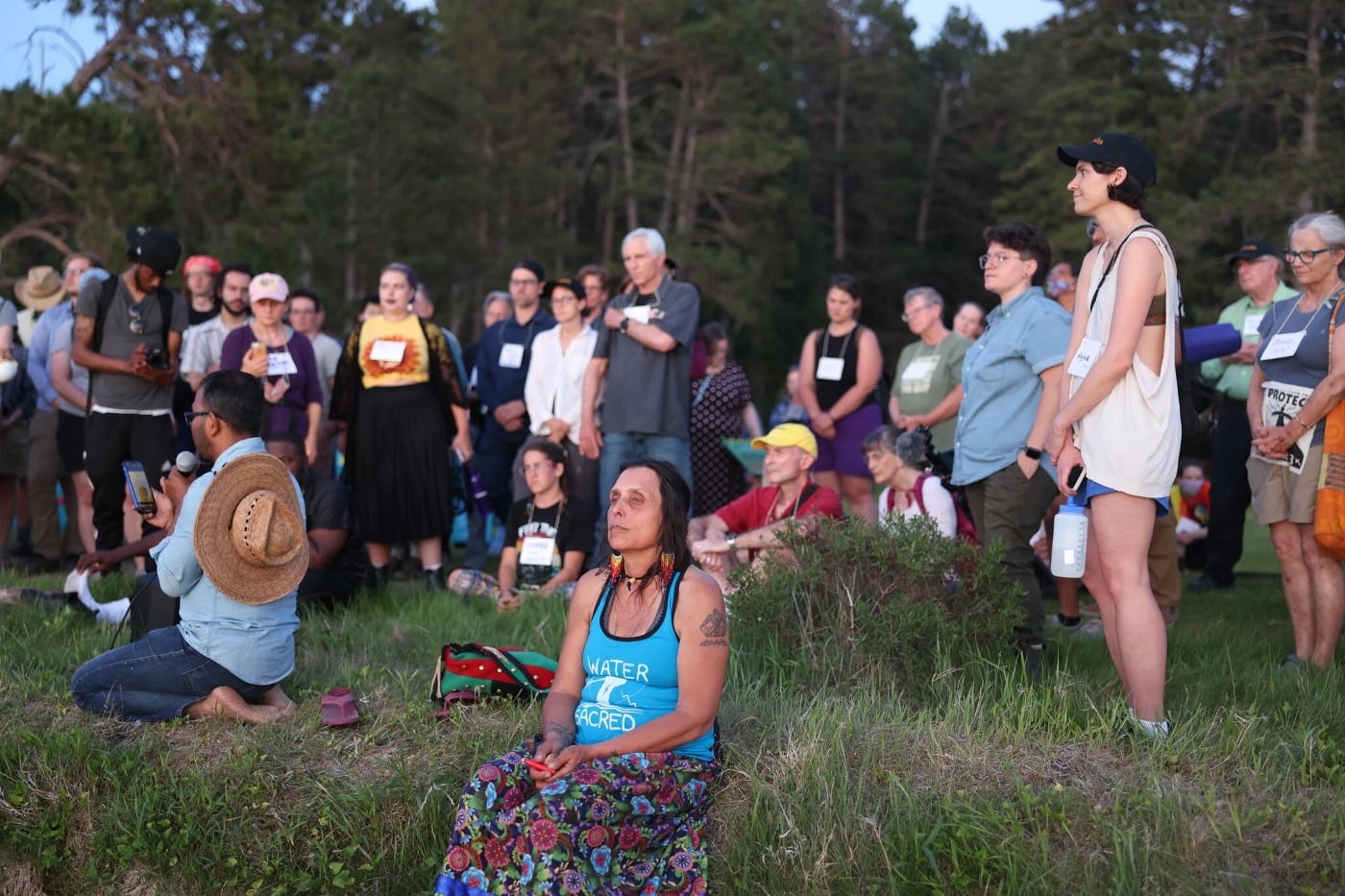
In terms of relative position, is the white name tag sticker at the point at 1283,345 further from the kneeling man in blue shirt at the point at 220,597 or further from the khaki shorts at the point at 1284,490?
the kneeling man in blue shirt at the point at 220,597

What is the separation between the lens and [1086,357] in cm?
476

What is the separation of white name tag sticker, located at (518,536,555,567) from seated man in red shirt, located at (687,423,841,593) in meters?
1.02

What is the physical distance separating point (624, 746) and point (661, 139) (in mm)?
33001

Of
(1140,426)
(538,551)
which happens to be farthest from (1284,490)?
(538,551)

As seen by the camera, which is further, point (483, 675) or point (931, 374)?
point (931, 374)

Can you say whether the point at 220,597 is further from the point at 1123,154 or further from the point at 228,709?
the point at 1123,154

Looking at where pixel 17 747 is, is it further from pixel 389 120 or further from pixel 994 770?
pixel 389 120

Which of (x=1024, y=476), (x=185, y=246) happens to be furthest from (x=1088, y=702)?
(x=185, y=246)

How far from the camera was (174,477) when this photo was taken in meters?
5.51

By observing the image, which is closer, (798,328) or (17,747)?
(17,747)

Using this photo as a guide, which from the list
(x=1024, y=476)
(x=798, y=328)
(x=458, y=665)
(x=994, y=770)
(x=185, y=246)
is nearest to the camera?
(x=994, y=770)

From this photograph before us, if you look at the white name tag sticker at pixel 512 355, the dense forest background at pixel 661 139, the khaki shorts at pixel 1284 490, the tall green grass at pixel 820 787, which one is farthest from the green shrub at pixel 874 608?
Answer: the dense forest background at pixel 661 139

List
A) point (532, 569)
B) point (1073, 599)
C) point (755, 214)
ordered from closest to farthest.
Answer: point (1073, 599), point (532, 569), point (755, 214)

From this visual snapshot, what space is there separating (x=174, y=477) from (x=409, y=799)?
1.73 meters
